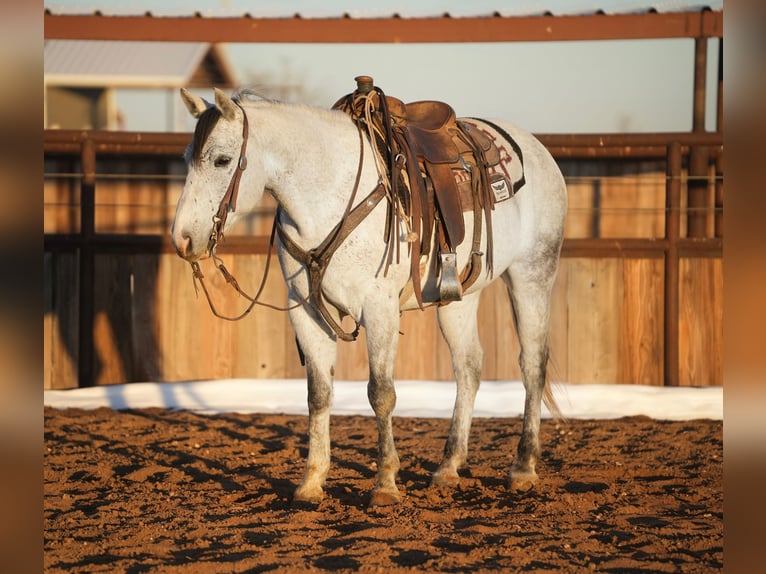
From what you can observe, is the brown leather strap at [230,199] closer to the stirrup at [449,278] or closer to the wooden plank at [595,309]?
the stirrup at [449,278]

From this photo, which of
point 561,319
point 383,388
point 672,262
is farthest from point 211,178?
point 672,262

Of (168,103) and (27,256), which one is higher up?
(168,103)

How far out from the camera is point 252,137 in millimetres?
4660

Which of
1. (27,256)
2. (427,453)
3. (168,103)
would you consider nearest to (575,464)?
(427,453)

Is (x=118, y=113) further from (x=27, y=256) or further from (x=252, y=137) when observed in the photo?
(x=27, y=256)

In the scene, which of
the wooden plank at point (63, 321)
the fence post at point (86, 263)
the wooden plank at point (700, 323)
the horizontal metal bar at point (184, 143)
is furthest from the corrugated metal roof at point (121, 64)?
the wooden plank at point (700, 323)

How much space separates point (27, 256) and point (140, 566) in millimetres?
2828

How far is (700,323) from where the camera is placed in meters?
9.55

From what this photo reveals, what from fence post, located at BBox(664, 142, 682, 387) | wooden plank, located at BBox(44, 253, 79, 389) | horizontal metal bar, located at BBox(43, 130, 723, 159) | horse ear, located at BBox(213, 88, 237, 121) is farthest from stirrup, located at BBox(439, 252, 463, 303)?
wooden plank, located at BBox(44, 253, 79, 389)

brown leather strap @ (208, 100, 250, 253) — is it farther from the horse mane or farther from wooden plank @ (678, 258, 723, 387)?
wooden plank @ (678, 258, 723, 387)

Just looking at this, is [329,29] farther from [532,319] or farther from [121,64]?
[121,64]

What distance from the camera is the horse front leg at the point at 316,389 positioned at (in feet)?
16.5

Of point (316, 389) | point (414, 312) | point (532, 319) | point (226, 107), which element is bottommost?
point (316, 389)

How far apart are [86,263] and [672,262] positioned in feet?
20.0
